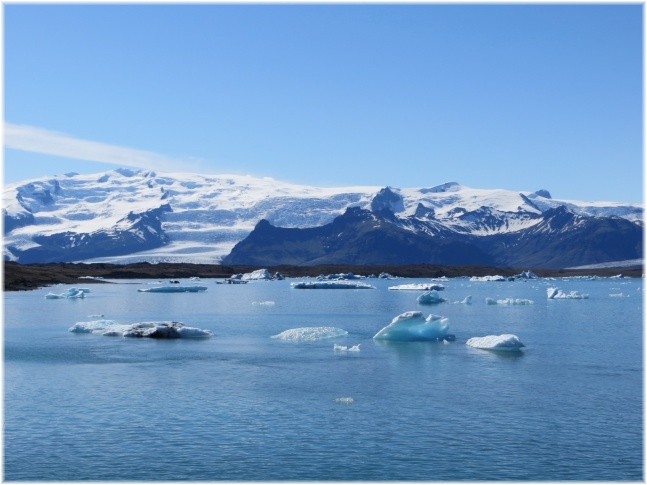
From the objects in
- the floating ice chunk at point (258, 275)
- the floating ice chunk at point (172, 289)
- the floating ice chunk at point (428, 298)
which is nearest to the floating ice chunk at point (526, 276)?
the floating ice chunk at point (258, 275)

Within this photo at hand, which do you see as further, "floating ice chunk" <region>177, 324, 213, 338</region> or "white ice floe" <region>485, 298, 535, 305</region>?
"white ice floe" <region>485, 298, 535, 305</region>

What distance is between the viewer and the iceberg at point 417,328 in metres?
34.3

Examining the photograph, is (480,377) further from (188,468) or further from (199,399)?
(188,468)

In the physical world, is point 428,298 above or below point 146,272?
below

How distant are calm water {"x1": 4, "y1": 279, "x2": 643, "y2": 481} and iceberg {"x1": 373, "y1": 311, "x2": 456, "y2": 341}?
983 millimetres

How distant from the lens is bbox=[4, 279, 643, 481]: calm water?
50.9ft

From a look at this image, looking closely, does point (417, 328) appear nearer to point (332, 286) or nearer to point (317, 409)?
point (317, 409)

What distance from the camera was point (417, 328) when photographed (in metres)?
34.5

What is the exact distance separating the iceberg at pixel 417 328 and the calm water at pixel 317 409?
3.22ft

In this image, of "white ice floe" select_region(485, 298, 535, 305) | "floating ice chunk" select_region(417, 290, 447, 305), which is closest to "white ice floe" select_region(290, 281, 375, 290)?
"white ice floe" select_region(485, 298, 535, 305)

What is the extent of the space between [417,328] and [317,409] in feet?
48.8

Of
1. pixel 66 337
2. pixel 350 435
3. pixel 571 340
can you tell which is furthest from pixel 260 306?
pixel 350 435

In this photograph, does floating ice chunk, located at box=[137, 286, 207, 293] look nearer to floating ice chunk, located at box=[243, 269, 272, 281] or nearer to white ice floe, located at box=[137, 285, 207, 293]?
white ice floe, located at box=[137, 285, 207, 293]

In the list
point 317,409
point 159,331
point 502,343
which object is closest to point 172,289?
point 159,331
